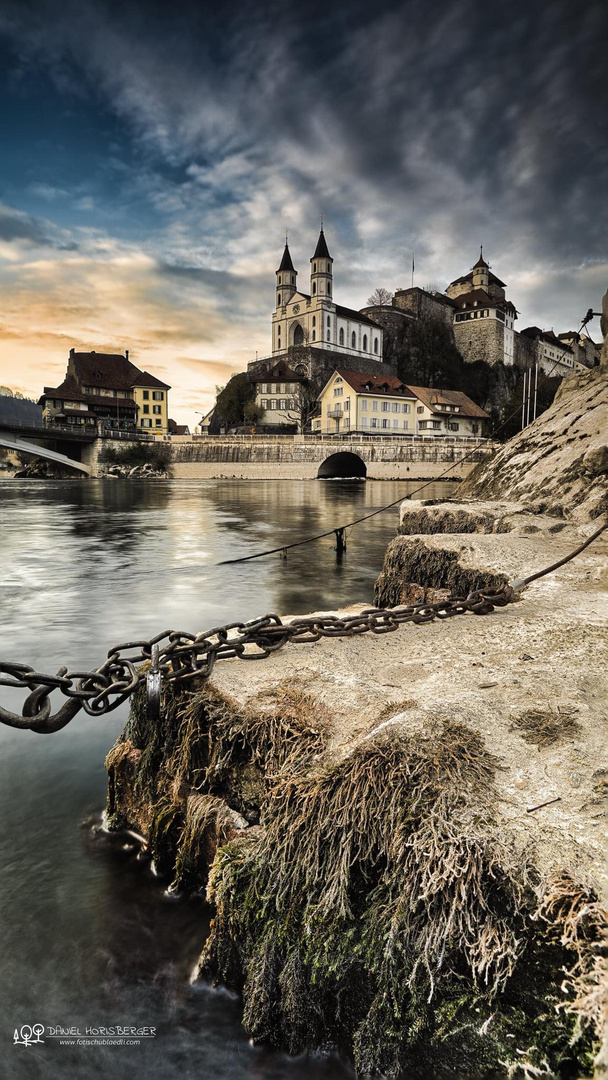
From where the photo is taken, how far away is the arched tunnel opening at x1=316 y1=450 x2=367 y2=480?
214 feet

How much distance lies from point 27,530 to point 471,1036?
885 inches

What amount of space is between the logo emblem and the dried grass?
7.18ft

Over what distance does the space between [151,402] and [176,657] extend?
93225 mm

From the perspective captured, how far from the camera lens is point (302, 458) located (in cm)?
6391

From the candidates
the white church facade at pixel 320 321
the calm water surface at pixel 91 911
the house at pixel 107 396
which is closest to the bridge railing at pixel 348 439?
the house at pixel 107 396

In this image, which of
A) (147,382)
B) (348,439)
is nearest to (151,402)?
(147,382)

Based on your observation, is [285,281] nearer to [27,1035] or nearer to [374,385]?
[374,385]

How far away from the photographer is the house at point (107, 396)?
8125cm

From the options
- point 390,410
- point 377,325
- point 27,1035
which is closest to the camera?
point 27,1035

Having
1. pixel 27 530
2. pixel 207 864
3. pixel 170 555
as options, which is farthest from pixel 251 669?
pixel 27 530

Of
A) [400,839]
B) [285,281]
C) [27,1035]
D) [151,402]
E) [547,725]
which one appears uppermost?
[285,281]

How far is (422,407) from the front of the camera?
7719 centimetres

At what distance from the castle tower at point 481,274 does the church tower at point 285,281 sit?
112ft

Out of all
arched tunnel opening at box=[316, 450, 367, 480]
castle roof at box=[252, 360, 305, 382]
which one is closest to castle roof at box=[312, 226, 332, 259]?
castle roof at box=[252, 360, 305, 382]
